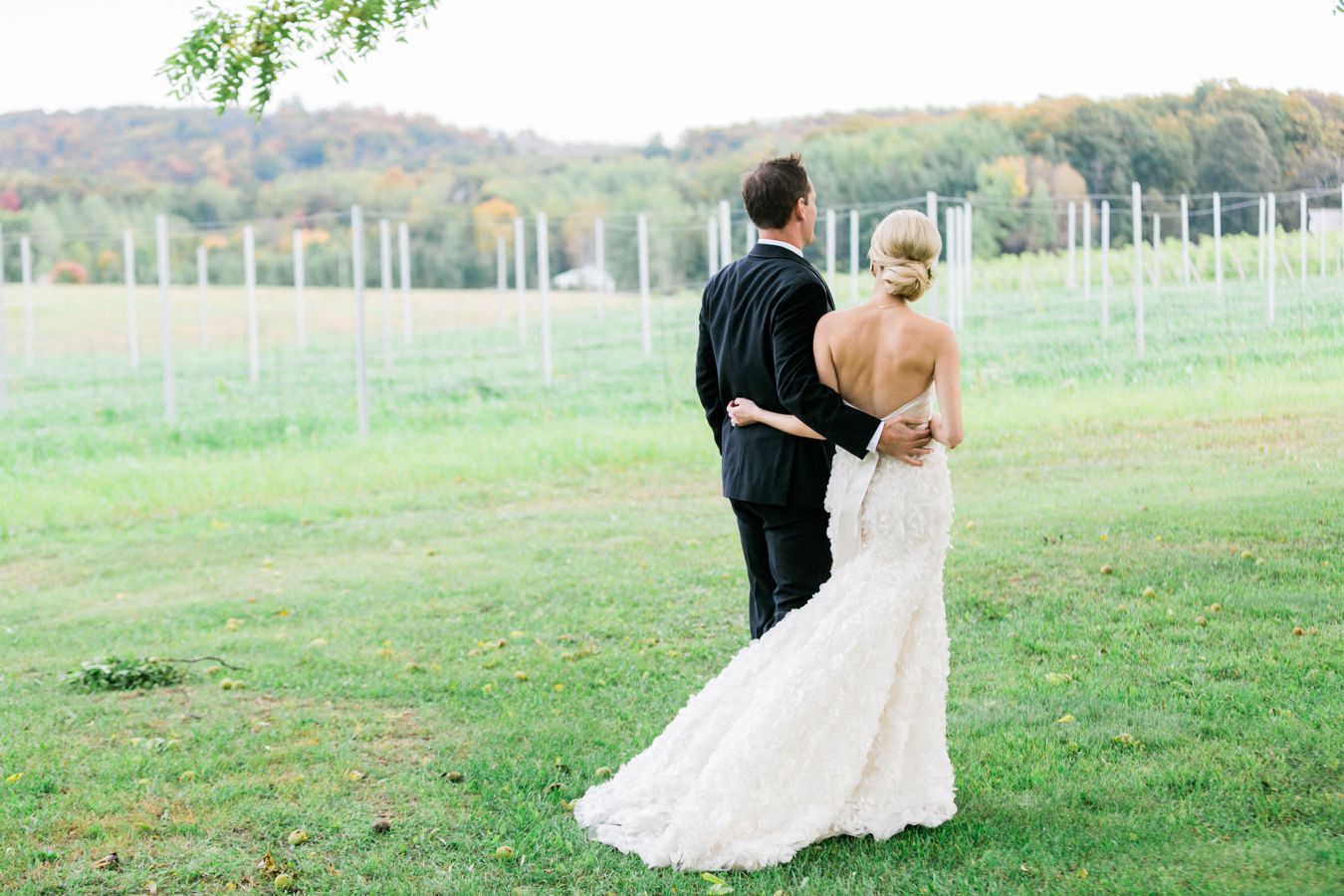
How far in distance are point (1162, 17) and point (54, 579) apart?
379 inches

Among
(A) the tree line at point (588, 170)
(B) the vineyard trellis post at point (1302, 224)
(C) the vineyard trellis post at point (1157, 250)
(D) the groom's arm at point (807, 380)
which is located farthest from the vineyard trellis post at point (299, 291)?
(D) the groom's arm at point (807, 380)

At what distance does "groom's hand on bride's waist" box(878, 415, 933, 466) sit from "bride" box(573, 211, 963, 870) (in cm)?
2

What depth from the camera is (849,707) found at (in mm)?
3709

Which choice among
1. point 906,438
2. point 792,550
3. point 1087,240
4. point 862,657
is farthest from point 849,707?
point 1087,240

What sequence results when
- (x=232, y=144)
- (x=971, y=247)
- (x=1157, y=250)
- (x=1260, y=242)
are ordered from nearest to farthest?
(x=1260, y=242), (x=1157, y=250), (x=971, y=247), (x=232, y=144)

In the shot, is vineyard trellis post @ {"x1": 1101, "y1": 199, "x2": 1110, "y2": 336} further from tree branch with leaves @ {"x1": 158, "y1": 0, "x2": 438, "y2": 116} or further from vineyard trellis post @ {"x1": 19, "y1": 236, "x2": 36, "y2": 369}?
vineyard trellis post @ {"x1": 19, "y1": 236, "x2": 36, "y2": 369}

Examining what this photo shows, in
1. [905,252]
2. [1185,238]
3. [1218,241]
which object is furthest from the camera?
[1185,238]

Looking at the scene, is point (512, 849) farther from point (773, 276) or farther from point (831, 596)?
point (773, 276)

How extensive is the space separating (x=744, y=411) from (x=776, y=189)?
2.09 feet

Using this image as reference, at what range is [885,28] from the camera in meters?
17.4

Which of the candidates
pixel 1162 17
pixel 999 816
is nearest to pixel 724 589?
pixel 999 816

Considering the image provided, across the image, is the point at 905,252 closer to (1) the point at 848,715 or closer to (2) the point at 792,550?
(2) the point at 792,550

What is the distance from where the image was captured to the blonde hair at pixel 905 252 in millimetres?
3557

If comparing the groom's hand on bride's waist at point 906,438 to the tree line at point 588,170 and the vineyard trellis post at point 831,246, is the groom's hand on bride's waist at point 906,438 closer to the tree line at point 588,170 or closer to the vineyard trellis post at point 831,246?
the tree line at point 588,170
